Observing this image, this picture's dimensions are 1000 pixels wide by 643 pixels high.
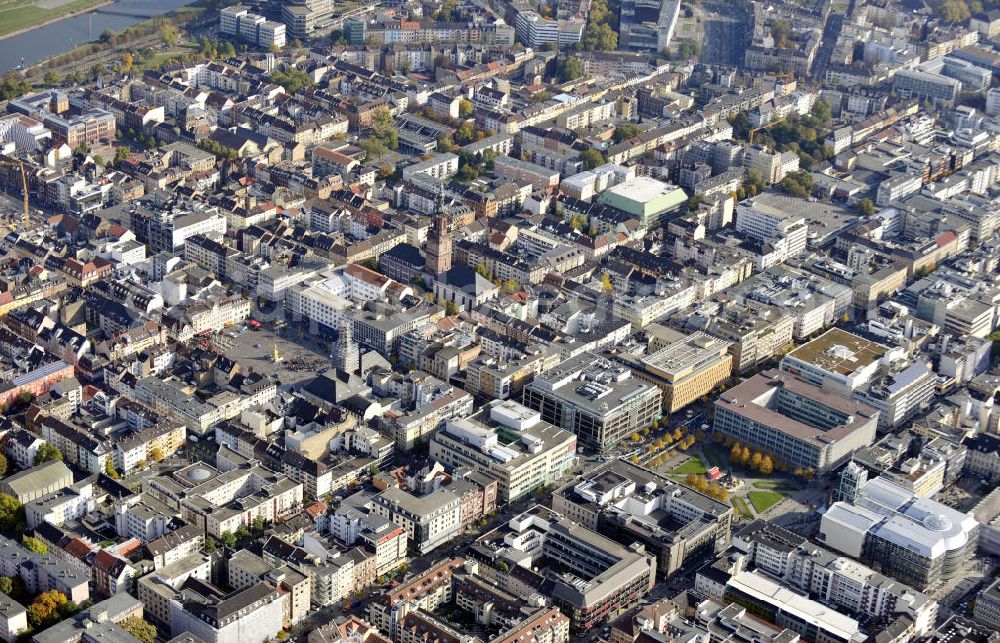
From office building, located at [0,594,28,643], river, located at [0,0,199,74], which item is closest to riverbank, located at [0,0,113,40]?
river, located at [0,0,199,74]

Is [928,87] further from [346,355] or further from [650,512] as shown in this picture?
[650,512]

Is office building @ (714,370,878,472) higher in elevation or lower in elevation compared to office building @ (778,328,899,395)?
lower

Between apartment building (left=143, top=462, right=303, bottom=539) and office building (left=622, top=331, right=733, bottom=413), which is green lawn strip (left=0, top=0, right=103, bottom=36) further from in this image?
office building (left=622, top=331, right=733, bottom=413)

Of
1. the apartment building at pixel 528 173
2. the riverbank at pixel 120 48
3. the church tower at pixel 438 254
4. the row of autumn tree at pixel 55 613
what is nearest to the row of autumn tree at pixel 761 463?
the church tower at pixel 438 254

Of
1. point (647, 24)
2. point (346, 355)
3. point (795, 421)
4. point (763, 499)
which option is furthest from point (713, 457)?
point (647, 24)

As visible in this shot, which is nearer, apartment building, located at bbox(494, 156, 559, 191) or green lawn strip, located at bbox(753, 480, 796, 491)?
green lawn strip, located at bbox(753, 480, 796, 491)

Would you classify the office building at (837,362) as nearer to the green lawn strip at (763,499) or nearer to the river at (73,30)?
the green lawn strip at (763,499)

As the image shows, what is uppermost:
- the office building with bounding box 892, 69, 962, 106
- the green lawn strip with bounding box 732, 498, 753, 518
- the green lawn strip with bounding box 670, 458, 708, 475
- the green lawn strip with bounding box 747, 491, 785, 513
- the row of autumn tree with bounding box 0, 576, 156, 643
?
the office building with bounding box 892, 69, 962, 106
